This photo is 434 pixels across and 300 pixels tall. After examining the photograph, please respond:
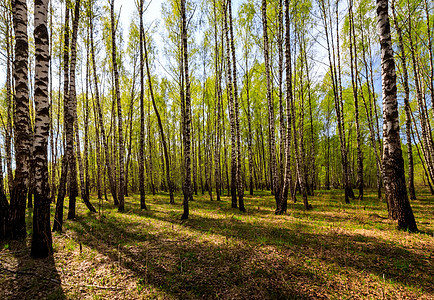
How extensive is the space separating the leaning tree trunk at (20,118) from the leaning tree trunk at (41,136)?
1.44m

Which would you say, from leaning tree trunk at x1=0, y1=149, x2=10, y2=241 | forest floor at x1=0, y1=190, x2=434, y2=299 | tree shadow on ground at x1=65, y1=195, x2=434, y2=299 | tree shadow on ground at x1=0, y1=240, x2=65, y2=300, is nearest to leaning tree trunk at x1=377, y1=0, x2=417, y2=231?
forest floor at x1=0, y1=190, x2=434, y2=299

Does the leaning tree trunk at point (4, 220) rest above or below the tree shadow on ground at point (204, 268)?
above

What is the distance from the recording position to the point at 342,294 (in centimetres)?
320

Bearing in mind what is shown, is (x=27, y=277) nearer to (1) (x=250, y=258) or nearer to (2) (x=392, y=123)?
(1) (x=250, y=258)

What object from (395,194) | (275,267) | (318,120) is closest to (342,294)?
(275,267)

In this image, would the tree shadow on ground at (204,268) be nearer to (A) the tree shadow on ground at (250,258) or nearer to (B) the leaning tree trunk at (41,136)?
(A) the tree shadow on ground at (250,258)

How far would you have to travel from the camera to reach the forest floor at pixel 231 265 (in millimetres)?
3344

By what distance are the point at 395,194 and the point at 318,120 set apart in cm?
2120

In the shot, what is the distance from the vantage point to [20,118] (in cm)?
536

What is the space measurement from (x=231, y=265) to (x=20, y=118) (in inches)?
277

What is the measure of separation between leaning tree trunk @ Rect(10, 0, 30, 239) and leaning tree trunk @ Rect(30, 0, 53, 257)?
1.44 m

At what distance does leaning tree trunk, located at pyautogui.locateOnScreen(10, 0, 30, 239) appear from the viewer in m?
5.21

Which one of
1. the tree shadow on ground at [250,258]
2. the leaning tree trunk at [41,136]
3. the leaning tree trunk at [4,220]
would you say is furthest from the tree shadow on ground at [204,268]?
the leaning tree trunk at [4,220]

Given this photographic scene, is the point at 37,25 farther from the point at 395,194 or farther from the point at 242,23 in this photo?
the point at 242,23
